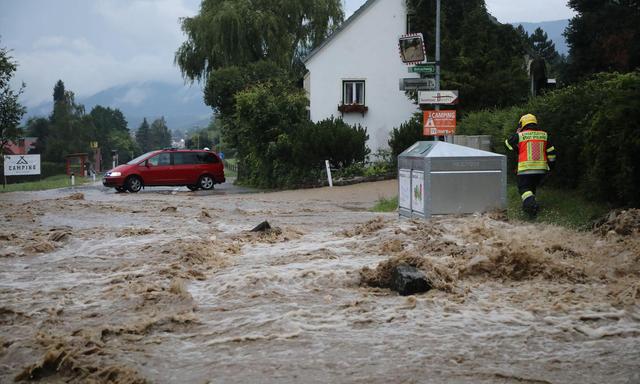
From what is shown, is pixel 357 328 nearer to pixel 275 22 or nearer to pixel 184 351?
pixel 184 351

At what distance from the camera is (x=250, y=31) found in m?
45.4

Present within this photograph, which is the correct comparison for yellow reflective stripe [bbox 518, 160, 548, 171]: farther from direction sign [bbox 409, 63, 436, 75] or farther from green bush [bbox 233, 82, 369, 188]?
green bush [bbox 233, 82, 369, 188]

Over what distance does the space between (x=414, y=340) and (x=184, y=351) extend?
1858mm

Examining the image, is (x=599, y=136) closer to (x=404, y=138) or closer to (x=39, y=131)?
(x=404, y=138)

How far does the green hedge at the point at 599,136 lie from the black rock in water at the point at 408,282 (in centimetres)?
470

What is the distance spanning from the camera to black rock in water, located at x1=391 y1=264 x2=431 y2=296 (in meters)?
8.07

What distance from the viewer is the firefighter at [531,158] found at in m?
13.3

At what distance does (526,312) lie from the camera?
7266mm

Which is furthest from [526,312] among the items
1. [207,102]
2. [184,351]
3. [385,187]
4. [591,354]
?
[207,102]

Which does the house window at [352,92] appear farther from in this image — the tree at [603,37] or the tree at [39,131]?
the tree at [39,131]

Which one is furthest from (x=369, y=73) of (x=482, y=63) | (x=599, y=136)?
(x=599, y=136)

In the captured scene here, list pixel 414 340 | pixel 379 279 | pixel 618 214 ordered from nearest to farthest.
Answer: pixel 414 340, pixel 379 279, pixel 618 214

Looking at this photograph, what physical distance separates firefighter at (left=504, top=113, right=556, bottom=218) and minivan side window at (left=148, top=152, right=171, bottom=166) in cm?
1993

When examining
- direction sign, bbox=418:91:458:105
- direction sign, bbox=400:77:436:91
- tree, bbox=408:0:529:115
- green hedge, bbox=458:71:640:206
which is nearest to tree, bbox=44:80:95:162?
tree, bbox=408:0:529:115
